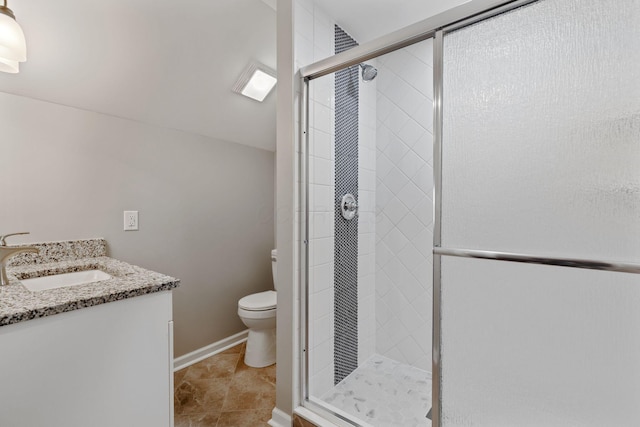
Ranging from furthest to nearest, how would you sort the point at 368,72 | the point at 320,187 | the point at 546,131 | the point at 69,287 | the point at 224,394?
the point at 368,72 → the point at 224,394 → the point at 320,187 → the point at 69,287 → the point at 546,131

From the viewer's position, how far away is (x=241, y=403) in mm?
1756

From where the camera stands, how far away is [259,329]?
2.14m

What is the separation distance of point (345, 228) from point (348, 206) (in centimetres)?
14

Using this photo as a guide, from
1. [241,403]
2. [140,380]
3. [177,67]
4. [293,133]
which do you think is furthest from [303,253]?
[177,67]

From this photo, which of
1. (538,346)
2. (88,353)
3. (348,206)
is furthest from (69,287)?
(538,346)

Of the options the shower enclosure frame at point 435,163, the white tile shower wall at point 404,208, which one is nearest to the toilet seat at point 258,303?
the shower enclosure frame at point 435,163

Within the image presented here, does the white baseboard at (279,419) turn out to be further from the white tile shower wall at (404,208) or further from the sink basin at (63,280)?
the sink basin at (63,280)

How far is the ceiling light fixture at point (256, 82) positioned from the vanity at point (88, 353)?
4.60 feet

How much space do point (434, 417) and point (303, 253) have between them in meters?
0.87

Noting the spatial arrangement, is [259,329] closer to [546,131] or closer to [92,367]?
[92,367]

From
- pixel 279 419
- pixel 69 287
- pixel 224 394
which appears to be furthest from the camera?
pixel 224 394

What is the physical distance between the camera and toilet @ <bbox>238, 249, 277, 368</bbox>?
82.7 inches

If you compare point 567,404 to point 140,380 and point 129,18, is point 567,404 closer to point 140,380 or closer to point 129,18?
point 140,380

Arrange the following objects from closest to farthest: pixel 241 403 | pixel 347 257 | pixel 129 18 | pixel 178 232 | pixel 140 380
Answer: pixel 140 380
pixel 129 18
pixel 241 403
pixel 347 257
pixel 178 232
